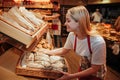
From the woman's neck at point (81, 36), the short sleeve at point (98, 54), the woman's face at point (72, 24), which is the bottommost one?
the short sleeve at point (98, 54)

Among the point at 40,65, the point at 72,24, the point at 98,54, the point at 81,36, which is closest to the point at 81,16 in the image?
the point at 72,24

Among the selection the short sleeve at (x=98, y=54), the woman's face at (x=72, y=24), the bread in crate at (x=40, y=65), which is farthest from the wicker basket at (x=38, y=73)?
the woman's face at (x=72, y=24)

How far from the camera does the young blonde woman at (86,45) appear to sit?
6.52 feet

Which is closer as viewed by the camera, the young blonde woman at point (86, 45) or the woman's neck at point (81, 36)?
the young blonde woman at point (86, 45)

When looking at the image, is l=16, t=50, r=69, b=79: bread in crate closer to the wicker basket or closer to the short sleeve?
the wicker basket

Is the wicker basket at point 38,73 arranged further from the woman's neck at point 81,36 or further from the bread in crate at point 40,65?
the woman's neck at point 81,36

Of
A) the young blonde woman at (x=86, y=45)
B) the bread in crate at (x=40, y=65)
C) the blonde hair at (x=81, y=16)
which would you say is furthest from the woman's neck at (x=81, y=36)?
the bread in crate at (x=40, y=65)

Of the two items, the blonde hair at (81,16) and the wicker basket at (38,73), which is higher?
the blonde hair at (81,16)

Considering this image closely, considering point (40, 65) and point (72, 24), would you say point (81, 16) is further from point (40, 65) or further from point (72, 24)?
point (40, 65)

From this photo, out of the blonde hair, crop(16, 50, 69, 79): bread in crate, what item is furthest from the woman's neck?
crop(16, 50, 69, 79): bread in crate

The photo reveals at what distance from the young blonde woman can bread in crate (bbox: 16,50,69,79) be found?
17 cm

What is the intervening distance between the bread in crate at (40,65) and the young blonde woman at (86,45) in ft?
0.57

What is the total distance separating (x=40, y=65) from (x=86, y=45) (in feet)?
1.83

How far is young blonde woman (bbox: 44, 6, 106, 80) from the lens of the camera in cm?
199
